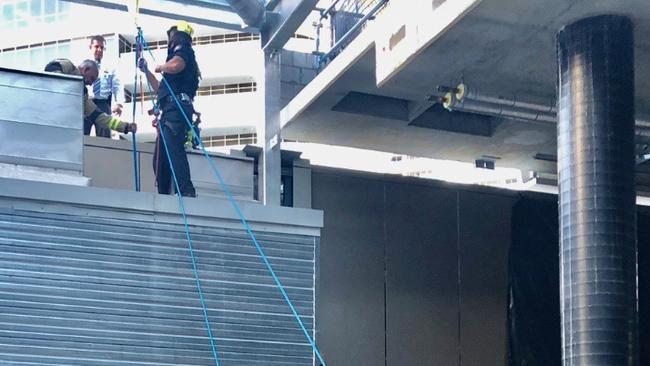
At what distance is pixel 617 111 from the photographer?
13.4 metres

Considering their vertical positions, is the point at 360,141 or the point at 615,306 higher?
the point at 360,141

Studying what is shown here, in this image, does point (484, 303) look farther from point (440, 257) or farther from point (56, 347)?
point (56, 347)

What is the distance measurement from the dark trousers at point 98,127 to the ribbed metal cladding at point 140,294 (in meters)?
2.74

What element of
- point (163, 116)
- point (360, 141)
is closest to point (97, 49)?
point (163, 116)

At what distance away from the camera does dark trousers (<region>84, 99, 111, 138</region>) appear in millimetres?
15828

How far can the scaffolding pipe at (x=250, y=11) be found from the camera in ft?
56.4

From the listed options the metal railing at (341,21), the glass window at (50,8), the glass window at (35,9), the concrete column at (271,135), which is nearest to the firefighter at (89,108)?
the concrete column at (271,135)

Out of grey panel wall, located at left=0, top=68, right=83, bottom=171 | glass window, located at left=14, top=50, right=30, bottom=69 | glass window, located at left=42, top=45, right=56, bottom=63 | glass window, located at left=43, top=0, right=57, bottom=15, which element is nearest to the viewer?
grey panel wall, located at left=0, top=68, right=83, bottom=171

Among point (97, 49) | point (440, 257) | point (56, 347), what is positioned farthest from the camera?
point (440, 257)

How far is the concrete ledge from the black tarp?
5.57 m

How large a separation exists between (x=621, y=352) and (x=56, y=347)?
5.95m

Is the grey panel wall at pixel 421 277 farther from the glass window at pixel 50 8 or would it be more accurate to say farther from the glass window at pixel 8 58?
the glass window at pixel 50 8

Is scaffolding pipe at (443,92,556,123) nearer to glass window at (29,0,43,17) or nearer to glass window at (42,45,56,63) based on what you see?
glass window at (42,45,56,63)

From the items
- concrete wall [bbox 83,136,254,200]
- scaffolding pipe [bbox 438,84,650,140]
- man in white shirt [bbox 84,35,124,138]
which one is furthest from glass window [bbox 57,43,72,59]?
scaffolding pipe [bbox 438,84,650,140]
